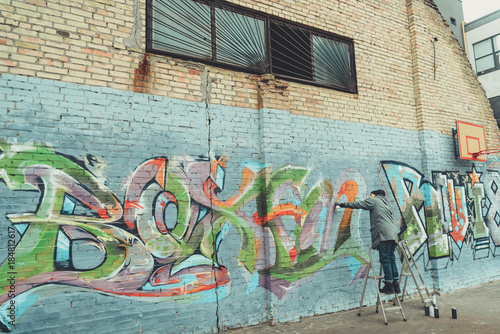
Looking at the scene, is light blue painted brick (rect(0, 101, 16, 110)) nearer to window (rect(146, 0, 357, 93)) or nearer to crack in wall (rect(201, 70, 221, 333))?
window (rect(146, 0, 357, 93))

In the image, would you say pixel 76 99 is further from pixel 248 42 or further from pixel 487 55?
pixel 487 55

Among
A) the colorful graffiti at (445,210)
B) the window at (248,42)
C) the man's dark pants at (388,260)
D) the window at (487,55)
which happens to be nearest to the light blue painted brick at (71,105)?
the window at (248,42)

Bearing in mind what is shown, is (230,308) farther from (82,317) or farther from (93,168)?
(93,168)

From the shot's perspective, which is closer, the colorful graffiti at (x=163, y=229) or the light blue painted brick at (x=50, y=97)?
the colorful graffiti at (x=163, y=229)

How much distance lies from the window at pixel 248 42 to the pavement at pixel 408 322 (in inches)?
149

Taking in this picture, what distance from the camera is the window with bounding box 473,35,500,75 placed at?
16.7m

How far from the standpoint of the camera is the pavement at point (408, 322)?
4.60m

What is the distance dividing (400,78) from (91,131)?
5999mm

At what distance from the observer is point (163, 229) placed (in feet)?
14.3

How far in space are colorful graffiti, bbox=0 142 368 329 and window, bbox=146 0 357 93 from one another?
5.44 ft

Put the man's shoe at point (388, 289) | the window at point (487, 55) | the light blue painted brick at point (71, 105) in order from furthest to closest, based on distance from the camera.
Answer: the window at point (487, 55), the man's shoe at point (388, 289), the light blue painted brick at point (71, 105)

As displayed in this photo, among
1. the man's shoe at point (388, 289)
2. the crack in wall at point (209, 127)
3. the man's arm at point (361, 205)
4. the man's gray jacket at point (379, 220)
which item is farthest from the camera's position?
the man's arm at point (361, 205)

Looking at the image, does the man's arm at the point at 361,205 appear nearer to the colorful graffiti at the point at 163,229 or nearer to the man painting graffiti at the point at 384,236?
the man painting graffiti at the point at 384,236

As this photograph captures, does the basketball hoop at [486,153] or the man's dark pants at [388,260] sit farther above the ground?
the basketball hoop at [486,153]
